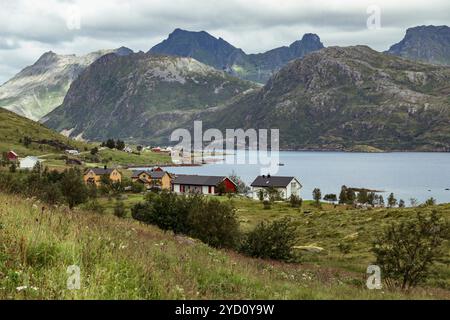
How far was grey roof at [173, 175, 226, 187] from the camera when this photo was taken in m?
143

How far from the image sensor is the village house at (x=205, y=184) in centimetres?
14135

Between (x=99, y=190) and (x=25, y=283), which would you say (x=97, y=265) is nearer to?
(x=25, y=283)

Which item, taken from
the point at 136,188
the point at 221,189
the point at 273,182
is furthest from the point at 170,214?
the point at 136,188

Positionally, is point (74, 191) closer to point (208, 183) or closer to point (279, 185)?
point (208, 183)

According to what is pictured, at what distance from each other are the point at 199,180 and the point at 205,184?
3613 mm

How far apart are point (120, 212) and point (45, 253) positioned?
198 ft

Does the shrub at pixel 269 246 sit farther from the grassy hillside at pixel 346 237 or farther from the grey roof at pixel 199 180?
the grey roof at pixel 199 180

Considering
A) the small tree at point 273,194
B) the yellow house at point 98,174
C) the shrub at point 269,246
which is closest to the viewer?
the shrub at point 269,246

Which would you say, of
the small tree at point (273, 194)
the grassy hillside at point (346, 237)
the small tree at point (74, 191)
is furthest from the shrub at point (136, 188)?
the small tree at point (74, 191)

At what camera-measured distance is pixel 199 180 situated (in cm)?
14688

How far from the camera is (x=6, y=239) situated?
32.3ft

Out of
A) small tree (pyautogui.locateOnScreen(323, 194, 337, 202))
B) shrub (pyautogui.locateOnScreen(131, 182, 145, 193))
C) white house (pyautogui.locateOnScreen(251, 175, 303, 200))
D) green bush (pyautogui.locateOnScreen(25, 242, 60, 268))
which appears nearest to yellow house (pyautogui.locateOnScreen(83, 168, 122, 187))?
shrub (pyautogui.locateOnScreen(131, 182, 145, 193))

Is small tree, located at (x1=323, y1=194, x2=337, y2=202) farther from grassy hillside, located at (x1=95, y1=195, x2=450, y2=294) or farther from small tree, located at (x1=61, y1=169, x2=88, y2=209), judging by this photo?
small tree, located at (x1=61, y1=169, x2=88, y2=209)
